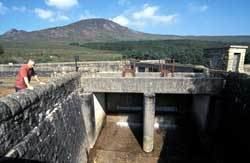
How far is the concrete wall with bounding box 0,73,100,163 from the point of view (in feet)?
12.3

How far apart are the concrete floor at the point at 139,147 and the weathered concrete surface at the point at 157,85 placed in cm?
335

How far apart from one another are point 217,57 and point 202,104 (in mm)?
4157

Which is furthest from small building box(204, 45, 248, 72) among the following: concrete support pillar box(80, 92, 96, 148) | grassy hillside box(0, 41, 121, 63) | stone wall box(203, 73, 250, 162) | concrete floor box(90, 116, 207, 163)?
grassy hillside box(0, 41, 121, 63)

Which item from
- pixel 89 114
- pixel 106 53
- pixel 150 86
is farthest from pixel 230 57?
pixel 106 53

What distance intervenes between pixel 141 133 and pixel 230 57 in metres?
7.34

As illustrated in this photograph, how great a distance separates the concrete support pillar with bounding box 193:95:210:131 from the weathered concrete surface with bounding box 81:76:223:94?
893 millimetres

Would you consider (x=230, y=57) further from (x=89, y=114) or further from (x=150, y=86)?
(x=89, y=114)

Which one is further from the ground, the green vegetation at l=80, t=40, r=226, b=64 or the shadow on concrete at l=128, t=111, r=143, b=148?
the green vegetation at l=80, t=40, r=226, b=64

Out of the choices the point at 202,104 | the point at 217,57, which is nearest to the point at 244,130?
the point at 202,104

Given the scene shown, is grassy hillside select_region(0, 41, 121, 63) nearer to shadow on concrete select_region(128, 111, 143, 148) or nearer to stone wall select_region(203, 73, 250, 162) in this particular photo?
shadow on concrete select_region(128, 111, 143, 148)

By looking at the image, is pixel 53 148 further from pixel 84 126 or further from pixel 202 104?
pixel 202 104

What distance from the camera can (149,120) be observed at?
10.2m

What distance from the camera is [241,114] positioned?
7.61 m

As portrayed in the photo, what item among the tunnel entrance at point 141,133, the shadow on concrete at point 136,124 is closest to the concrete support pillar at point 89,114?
the tunnel entrance at point 141,133
